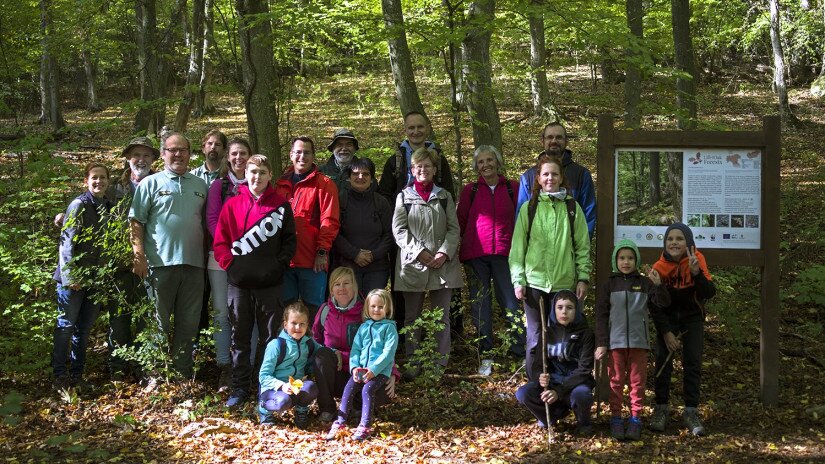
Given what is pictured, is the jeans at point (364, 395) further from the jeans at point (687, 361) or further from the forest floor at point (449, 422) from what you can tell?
the jeans at point (687, 361)

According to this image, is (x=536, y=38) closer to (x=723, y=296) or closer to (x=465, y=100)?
(x=465, y=100)

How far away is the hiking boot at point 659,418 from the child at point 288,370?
2.56 metres

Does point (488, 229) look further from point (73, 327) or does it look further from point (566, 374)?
point (73, 327)

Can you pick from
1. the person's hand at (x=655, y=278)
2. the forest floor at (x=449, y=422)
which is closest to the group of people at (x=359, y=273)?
the person's hand at (x=655, y=278)

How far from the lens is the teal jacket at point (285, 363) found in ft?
17.7

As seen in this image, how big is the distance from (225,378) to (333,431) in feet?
4.56

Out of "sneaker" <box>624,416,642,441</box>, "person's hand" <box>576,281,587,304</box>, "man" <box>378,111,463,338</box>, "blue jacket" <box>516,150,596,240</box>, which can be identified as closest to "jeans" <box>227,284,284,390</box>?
"man" <box>378,111,463,338</box>

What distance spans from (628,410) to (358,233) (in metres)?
2.68

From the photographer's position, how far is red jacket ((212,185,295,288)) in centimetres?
561

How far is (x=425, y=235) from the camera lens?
6129 millimetres

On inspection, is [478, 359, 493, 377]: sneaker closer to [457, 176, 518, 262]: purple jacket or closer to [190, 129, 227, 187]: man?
[457, 176, 518, 262]: purple jacket

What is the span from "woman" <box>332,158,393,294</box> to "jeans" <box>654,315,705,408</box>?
2.38 m

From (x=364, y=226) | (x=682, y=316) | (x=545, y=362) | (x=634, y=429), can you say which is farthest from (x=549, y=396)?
(x=364, y=226)

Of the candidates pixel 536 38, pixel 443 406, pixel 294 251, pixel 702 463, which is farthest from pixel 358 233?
pixel 536 38
